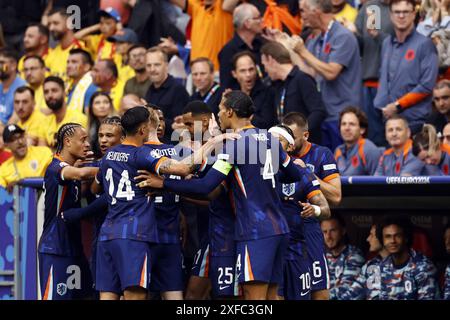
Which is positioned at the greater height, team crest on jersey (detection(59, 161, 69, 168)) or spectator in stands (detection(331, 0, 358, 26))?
spectator in stands (detection(331, 0, 358, 26))

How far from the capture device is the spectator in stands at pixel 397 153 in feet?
44.9

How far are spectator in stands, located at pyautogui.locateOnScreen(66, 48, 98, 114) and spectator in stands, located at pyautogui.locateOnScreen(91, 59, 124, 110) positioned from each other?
152 mm

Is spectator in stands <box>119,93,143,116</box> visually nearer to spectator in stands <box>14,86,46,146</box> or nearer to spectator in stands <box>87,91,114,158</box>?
spectator in stands <box>87,91,114,158</box>

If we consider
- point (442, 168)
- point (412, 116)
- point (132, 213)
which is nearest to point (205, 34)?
point (412, 116)

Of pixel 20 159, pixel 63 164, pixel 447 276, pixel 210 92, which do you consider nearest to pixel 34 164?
pixel 20 159

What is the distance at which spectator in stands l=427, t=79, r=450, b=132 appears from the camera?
46.5 ft

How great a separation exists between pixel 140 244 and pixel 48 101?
196 inches

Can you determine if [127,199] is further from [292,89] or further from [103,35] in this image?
[103,35]

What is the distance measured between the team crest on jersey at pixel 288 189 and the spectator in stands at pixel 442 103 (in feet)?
9.06

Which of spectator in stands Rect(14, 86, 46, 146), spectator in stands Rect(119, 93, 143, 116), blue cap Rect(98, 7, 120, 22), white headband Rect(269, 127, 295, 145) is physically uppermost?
blue cap Rect(98, 7, 120, 22)

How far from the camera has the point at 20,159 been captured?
48.7 feet

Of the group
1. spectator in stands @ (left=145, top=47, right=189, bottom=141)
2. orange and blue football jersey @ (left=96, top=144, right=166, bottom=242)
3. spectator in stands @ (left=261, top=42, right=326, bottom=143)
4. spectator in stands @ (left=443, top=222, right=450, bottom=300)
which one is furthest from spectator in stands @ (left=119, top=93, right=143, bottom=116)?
spectator in stands @ (left=443, top=222, right=450, bottom=300)

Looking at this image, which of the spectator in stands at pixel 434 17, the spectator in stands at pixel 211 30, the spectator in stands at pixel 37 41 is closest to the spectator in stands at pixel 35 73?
the spectator in stands at pixel 37 41
